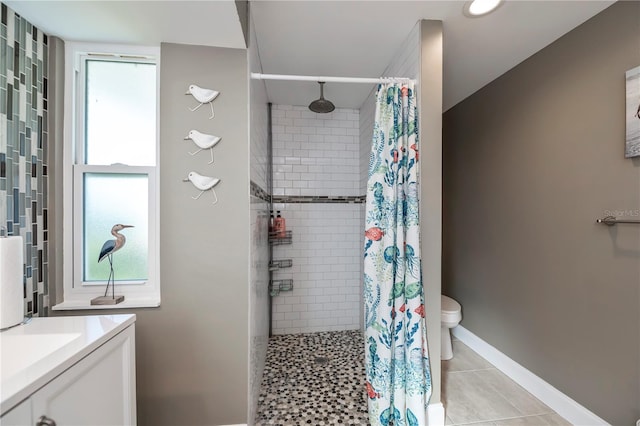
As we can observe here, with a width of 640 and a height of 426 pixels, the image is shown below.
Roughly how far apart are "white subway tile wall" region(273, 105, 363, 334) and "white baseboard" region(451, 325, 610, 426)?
1156mm

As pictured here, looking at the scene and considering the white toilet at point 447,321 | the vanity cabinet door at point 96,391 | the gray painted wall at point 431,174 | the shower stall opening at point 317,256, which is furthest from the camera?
the white toilet at point 447,321

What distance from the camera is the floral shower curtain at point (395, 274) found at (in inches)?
54.5

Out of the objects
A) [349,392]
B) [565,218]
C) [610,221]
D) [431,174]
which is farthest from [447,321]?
[431,174]

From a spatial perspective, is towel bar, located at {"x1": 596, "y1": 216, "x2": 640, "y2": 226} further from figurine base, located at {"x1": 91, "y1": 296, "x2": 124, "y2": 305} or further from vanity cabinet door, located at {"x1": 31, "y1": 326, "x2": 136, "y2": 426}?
figurine base, located at {"x1": 91, "y1": 296, "x2": 124, "y2": 305}

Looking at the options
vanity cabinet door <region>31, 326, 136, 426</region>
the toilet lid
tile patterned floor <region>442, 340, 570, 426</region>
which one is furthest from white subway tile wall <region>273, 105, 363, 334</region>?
vanity cabinet door <region>31, 326, 136, 426</region>

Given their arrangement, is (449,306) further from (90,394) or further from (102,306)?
(102,306)

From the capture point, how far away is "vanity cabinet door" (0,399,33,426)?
534 millimetres

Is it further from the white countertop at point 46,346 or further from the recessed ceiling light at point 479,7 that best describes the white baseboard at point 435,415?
the recessed ceiling light at point 479,7

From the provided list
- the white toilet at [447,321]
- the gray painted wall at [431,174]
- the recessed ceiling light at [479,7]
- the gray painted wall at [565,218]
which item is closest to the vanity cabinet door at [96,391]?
the gray painted wall at [431,174]

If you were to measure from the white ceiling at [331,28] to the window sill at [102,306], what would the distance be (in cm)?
137

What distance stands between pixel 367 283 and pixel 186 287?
A: 3.38 feet

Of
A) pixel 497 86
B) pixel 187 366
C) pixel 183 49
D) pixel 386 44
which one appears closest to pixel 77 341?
pixel 187 366

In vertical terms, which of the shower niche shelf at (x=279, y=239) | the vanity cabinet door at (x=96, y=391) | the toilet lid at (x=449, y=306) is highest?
the shower niche shelf at (x=279, y=239)

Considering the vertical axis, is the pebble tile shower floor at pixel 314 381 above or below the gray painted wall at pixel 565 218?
below
